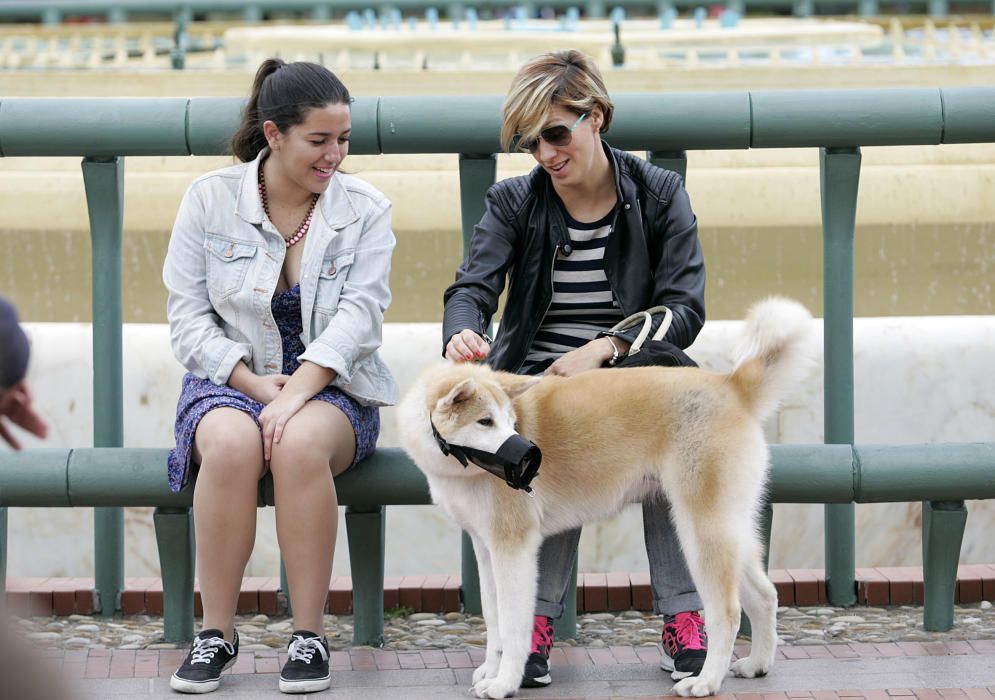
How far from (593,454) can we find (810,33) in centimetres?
841

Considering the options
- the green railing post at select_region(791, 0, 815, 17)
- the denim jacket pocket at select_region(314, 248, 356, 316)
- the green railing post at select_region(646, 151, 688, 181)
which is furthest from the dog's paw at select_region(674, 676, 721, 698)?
the green railing post at select_region(791, 0, 815, 17)

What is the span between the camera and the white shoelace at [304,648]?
3709 mm

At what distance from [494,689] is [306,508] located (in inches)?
26.4

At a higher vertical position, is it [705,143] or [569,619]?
[705,143]

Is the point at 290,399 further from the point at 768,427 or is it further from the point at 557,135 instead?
the point at 768,427

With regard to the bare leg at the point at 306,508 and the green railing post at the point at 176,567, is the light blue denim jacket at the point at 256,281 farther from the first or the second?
the green railing post at the point at 176,567

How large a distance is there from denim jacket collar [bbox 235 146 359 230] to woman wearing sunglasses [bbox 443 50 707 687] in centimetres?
38

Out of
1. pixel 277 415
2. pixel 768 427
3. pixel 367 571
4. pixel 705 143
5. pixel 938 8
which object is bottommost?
pixel 367 571

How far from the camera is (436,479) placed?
362 cm

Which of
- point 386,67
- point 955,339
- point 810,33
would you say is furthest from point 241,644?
point 810,33

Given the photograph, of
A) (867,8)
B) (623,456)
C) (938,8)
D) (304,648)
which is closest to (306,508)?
(304,648)

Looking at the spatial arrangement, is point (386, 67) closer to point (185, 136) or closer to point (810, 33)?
point (810, 33)

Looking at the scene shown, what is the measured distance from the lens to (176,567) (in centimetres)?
417

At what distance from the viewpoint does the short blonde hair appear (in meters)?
3.82
